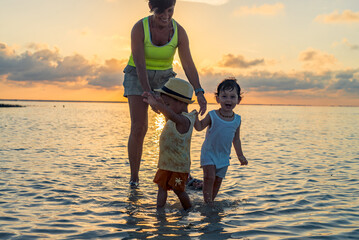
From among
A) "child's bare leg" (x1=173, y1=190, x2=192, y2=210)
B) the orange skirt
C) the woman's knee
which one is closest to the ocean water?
"child's bare leg" (x1=173, y1=190, x2=192, y2=210)

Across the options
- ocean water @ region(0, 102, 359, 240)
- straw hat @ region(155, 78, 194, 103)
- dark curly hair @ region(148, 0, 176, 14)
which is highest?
dark curly hair @ region(148, 0, 176, 14)

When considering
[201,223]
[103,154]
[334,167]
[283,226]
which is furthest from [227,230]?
[103,154]

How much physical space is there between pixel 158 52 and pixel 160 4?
2.46ft

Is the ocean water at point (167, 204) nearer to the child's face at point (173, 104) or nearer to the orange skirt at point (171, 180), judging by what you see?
the orange skirt at point (171, 180)

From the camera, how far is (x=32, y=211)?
4.15m

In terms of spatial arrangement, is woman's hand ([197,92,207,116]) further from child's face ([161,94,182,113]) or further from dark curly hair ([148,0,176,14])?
dark curly hair ([148,0,176,14])

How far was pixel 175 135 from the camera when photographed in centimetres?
407

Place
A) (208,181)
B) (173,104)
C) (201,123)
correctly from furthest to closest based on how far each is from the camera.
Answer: (208,181)
(201,123)
(173,104)

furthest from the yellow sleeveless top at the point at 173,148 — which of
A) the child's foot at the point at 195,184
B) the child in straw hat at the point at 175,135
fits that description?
the child's foot at the point at 195,184

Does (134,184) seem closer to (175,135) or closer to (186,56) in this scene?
(175,135)

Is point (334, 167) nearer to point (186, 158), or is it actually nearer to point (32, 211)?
point (186, 158)

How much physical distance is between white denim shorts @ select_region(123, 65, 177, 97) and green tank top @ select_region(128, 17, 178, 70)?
7 centimetres

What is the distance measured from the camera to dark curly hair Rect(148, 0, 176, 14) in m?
4.46

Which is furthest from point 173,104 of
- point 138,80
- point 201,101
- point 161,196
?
point 138,80
